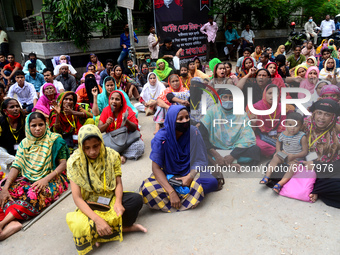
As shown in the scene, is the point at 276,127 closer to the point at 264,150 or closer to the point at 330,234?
the point at 264,150

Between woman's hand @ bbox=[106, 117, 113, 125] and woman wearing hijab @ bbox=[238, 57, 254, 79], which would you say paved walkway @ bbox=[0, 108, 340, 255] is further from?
woman wearing hijab @ bbox=[238, 57, 254, 79]

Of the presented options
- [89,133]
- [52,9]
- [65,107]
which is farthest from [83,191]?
[52,9]

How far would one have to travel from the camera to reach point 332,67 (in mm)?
5492

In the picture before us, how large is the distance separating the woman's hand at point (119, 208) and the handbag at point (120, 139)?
1.60 m

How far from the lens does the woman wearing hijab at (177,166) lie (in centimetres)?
267

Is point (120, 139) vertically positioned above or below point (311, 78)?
below

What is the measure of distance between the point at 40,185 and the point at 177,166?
1.44 metres

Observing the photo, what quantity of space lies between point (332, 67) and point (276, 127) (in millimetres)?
2754

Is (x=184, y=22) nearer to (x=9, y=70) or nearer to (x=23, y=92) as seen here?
(x=9, y=70)

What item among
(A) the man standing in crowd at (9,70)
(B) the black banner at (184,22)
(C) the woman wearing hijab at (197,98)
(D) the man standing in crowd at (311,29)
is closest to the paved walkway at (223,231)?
(C) the woman wearing hijab at (197,98)

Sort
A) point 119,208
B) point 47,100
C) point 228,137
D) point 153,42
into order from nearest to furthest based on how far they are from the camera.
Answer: point 119,208, point 228,137, point 47,100, point 153,42

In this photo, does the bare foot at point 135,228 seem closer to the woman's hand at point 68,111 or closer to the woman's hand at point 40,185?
the woman's hand at point 40,185

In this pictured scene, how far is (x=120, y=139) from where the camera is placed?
396 centimetres

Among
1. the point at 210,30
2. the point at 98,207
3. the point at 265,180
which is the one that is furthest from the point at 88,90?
the point at 210,30
